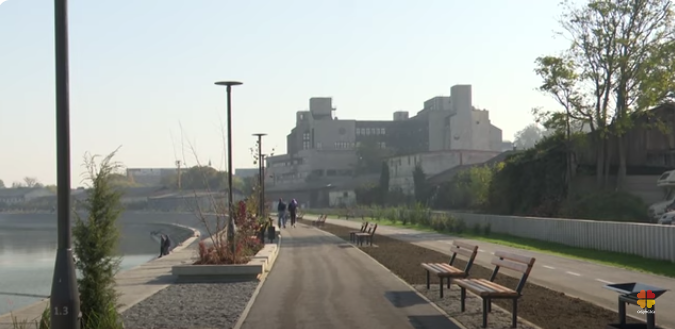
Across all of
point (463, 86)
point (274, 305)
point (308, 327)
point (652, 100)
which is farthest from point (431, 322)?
point (463, 86)

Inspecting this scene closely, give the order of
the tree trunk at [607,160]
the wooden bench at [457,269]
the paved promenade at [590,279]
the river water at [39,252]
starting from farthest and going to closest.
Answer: the tree trunk at [607,160]
the river water at [39,252]
the wooden bench at [457,269]
the paved promenade at [590,279]

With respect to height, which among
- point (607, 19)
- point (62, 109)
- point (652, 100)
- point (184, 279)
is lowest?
point (184, 279)

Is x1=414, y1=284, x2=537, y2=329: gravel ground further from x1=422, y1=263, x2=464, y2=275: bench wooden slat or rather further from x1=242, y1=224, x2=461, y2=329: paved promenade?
x1=422, y1=263, x2=464, y2=275: bench wooden slat

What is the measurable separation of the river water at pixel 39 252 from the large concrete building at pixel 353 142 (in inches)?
729

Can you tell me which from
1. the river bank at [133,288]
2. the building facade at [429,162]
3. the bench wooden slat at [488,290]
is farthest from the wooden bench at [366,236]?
the building facade at [429,162]

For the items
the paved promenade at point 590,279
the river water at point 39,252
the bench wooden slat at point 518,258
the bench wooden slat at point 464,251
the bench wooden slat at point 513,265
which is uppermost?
the bench wooden slat at point 518,258

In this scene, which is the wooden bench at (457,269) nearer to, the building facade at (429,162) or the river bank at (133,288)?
the river bank at (133,288)

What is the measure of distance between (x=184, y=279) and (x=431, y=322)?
29.0 ft

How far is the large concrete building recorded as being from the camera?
4587 inches

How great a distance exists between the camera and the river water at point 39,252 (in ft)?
98.9

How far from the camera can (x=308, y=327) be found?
444 inches

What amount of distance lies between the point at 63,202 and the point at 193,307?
18.0 ft

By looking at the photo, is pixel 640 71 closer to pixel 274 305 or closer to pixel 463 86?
pixel 274 305

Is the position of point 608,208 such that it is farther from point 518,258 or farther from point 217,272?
point 518,258
